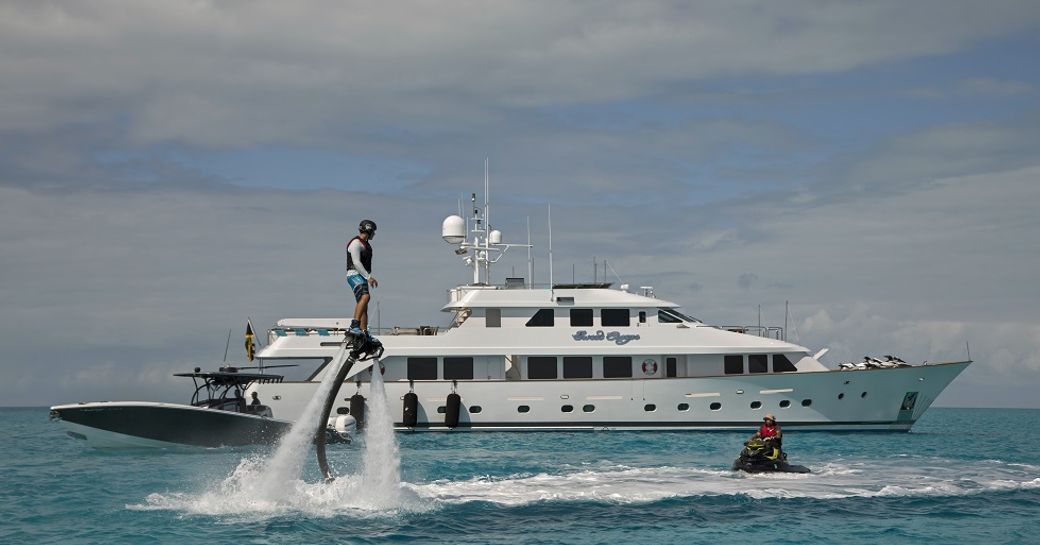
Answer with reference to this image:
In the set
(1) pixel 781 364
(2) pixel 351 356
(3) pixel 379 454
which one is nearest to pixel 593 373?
(1) pixel 781 364

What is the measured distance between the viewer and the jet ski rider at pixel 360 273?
1305 cm

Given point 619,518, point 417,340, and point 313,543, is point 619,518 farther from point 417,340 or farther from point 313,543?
point 417,340

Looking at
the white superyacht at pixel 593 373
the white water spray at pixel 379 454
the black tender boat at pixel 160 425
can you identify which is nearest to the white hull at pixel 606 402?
the white superyacht at pixel 593 373

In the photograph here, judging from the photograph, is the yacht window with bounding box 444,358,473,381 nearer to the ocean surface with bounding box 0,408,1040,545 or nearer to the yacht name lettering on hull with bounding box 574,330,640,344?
the yacht name lettering on hull with bounding box 574,330,640,344

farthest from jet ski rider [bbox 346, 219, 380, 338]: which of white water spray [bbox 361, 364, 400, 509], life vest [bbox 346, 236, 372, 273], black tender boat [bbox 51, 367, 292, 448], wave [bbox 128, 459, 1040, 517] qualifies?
black tender boat [bbox 51, 367, 292, 448]

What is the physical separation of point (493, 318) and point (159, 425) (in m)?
12.8

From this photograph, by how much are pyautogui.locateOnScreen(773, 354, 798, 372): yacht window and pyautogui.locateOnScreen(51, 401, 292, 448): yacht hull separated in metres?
18.3

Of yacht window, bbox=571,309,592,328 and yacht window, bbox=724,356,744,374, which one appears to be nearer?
yacht window, bbox=724,356,744,374

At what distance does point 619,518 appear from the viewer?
1705 centimetres

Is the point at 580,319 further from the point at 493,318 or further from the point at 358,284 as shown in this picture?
the point at 358,284

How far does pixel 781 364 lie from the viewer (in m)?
37.2

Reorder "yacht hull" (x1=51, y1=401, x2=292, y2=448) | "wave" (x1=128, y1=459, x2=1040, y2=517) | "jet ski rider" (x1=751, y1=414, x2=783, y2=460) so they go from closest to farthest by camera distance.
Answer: "wave" (x1=128, y1=459, x2=1040, y2=517)
"jet ski rider" (x1=751, y1=414, x2=783, y2=460)
"yacht hull" (x1=51, y1=401, x2=292, y2=448)

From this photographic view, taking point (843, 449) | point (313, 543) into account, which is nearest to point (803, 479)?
point (843, 449)

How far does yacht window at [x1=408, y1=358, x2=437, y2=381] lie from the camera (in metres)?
36.5
